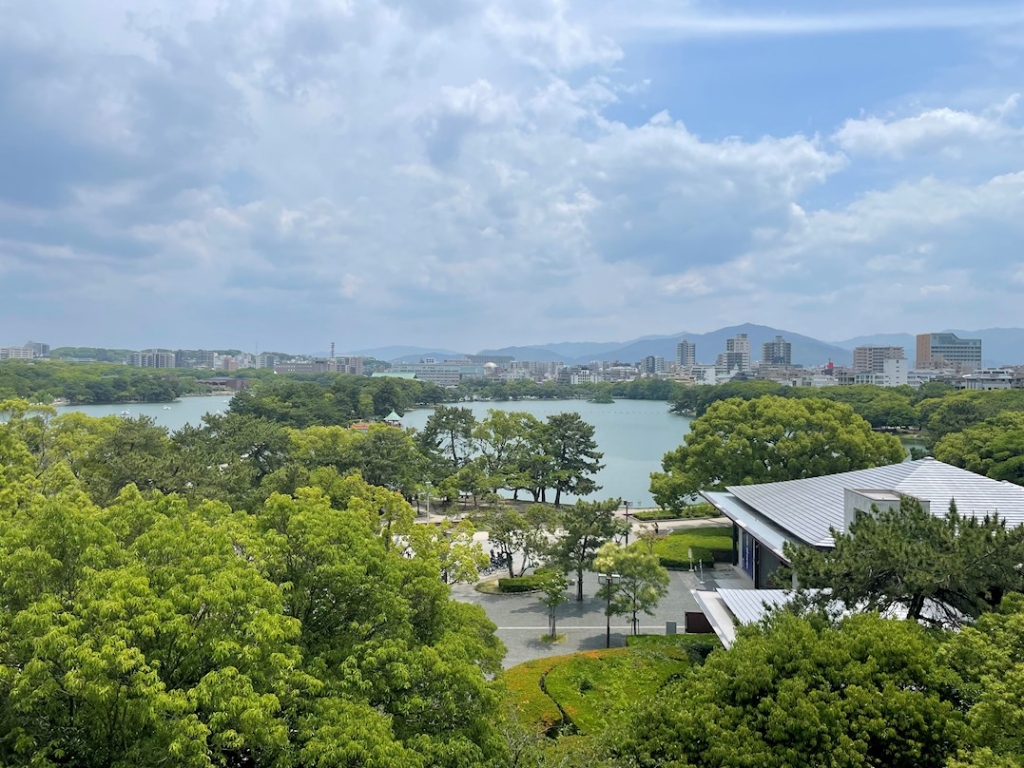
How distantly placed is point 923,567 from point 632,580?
17.7 ft

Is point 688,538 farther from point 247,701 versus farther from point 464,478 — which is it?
point 247,701

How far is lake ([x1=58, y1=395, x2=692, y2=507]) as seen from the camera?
30000mm

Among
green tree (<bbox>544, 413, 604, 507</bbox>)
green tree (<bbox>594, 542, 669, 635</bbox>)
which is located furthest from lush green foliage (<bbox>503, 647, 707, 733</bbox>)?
green tree (<bbox>544, 413, 604, 507</bbox>)

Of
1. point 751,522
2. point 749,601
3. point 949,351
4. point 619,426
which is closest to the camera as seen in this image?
point 749,601

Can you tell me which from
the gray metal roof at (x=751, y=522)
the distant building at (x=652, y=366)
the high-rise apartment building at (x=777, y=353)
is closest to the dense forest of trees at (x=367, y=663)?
the gray metal roof at (x=751, y=522)

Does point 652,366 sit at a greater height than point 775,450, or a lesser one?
greater

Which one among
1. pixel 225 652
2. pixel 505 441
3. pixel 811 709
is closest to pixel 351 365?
pixel 505 441

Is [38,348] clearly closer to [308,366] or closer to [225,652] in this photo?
[308,366]

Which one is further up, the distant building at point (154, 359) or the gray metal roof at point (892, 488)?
the distant building at point (154, 359)

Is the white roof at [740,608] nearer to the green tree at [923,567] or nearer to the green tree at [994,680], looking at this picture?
the green tree at [923,567]

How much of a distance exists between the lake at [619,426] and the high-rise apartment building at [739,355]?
84.2 meters

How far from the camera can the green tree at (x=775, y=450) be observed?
1961 cm

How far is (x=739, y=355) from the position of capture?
174375mm

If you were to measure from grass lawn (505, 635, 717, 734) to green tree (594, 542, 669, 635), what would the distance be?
602 millimetres
